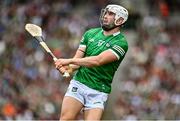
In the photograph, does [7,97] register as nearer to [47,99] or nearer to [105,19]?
[47,99]

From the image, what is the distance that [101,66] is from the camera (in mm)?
9609

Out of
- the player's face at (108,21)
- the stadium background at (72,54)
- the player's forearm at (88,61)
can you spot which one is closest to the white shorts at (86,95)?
the player's forearm at (88,61)

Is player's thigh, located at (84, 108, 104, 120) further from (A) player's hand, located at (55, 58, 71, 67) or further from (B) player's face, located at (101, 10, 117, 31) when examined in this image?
(B) player's face, located at (101, 10, 117, 31)

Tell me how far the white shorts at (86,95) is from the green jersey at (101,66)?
6cm

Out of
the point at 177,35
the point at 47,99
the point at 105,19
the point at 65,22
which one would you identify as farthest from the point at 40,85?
the point at 105,19

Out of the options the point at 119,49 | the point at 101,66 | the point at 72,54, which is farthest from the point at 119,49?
the point at 72,54

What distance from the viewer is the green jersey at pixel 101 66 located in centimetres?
958

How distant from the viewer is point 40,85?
16922 millimetres

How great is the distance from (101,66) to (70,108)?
27.9 inches

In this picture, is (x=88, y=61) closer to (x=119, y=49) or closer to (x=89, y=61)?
(x=89, y=61)

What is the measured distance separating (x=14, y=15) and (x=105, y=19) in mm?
9649

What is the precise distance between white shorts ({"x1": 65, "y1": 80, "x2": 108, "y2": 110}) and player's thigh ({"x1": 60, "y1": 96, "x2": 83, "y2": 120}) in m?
0.07

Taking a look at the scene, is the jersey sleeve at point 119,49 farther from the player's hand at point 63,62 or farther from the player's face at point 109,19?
the player's hand at point 63,62

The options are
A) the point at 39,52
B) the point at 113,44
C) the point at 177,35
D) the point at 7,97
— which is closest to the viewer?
the point at 113,44
